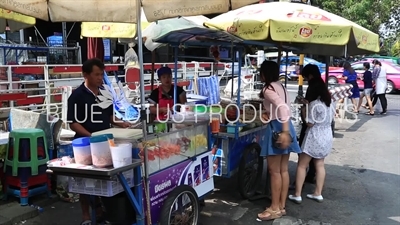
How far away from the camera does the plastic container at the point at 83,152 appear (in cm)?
307

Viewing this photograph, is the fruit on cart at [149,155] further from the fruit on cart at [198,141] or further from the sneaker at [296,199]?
the sneaker at [296,199]

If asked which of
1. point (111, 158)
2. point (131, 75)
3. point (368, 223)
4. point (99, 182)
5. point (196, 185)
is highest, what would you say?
point (131, 75)

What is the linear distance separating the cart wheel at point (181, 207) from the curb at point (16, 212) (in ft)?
6.40

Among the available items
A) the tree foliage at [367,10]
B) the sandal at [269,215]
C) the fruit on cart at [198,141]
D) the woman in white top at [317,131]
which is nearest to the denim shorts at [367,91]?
the woman in white top at [317,131]

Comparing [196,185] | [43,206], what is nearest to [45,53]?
[43,206]

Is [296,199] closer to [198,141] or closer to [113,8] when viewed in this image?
[198,141]

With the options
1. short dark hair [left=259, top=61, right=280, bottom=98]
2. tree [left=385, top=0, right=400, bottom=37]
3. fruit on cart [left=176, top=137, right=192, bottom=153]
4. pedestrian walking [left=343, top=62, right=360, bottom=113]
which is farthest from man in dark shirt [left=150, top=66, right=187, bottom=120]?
tree [left=385, top=0, right=400, bottom=37]

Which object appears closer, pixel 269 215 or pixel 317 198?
pixel 269 215

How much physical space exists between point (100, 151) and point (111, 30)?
8.46 ft

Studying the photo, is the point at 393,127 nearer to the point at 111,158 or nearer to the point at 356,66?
the point at 111,158

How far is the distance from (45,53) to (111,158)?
378 inches

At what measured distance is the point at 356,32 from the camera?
4.49 m

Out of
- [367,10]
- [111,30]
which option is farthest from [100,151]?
[367,10]

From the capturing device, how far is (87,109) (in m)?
3.84
